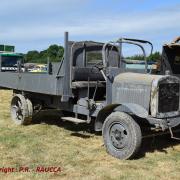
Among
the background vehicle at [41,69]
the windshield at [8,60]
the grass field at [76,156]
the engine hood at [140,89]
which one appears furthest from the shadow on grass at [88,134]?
the windshield at [8,60]

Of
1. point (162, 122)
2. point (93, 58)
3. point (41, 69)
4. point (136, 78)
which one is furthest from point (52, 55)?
point (162, 122)

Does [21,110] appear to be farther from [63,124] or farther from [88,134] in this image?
[88,134]

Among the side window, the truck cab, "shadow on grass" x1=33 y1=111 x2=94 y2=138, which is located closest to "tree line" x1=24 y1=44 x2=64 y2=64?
the side window

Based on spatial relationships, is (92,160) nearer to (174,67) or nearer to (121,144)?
(121,144)

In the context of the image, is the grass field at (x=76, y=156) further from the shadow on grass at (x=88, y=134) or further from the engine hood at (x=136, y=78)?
the engine hood at (x=136, y=78)

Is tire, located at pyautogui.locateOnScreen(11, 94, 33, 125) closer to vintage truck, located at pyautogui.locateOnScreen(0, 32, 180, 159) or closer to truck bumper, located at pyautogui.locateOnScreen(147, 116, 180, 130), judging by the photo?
vintage truck, located at pyautogui.locateOnScreen(0, 32, 180, 159)

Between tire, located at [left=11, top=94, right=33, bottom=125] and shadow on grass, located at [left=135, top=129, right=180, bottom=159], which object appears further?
tire, located at [left=11, top=94, right=33, bottom=125]

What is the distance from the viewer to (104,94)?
8.95 meters

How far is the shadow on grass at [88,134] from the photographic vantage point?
811 centimetres

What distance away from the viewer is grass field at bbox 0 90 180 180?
20.8 ft

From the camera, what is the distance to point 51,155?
7.38m

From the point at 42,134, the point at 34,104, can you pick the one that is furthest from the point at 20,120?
the point at 42,134

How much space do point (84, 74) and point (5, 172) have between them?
3.33 m

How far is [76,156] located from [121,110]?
3.62ft
